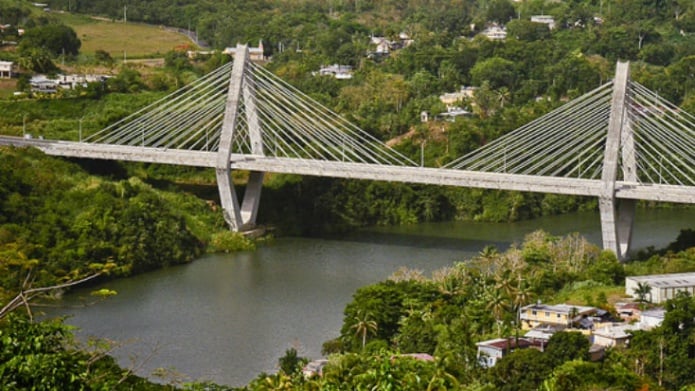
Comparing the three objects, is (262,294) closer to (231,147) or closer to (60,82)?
(231,147)

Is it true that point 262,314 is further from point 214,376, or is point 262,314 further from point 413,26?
point 413,26

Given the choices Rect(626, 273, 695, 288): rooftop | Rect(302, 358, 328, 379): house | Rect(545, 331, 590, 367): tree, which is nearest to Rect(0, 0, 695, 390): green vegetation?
Rect(545, 331, 590, 367): tree

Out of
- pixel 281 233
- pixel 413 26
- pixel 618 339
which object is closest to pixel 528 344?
pixel 618 339

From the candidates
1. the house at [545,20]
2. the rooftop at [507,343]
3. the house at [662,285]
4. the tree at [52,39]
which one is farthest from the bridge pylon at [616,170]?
the house at [545,20]

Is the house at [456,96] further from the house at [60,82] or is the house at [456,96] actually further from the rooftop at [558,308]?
the rooftop at [558,308]

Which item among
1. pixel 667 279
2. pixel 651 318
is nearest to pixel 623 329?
pixel 651 318
